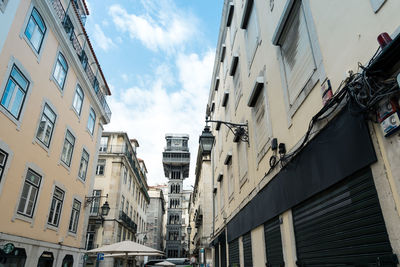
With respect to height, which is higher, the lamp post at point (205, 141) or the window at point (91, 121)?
the window at point (91, 121)

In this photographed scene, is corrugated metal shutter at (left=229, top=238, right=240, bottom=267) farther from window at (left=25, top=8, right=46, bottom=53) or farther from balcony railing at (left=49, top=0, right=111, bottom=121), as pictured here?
balcony railing at (left=49, top=0, right=111, bottom=121)

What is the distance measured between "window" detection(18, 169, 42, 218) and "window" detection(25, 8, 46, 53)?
506 cm

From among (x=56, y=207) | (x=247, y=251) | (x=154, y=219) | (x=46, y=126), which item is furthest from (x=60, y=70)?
(x=154, y=219)

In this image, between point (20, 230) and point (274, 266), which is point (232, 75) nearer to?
point (274, 266)

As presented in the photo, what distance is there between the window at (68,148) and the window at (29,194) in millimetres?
2583

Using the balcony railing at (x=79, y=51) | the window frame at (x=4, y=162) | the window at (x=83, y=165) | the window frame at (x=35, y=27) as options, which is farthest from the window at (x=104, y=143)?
the window frame at (x=4, y=162)

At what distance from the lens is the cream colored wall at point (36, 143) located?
31.9 ft

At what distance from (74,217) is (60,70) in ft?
26.5

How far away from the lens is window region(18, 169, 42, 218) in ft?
35.7

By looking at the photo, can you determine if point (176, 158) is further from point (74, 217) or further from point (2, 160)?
point (2, 160)

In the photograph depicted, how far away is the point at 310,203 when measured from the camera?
464cm

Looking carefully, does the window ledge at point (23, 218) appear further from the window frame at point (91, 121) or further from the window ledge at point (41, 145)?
the window frame at point (91, 121)

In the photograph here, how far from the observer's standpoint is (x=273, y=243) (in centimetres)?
638

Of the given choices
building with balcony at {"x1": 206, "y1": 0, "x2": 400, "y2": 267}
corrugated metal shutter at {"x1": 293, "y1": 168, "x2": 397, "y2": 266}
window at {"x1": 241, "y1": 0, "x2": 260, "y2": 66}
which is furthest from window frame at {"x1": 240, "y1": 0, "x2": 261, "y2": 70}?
corrugated metal shutter at {"x1": 293, "y1": 168, "x2": 397, "y2": 266}
